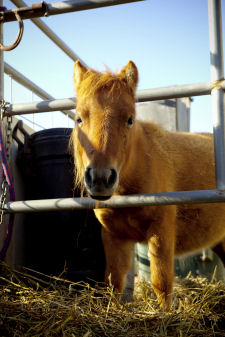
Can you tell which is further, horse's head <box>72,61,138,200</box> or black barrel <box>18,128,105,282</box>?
black barrel <box>18,128,105,282</box>

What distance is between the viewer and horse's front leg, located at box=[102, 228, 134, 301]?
2738 mm

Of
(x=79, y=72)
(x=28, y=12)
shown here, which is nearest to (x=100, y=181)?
(x=79, y=72)

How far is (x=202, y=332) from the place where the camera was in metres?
1.58

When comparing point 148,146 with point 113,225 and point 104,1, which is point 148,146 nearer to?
point 113,225

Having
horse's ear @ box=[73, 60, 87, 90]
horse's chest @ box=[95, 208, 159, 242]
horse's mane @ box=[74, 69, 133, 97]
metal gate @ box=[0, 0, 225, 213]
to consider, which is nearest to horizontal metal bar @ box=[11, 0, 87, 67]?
metal gate @ box=[0, 0, 225, 213]

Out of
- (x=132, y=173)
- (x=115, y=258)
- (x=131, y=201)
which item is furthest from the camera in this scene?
(x=115, y=258)

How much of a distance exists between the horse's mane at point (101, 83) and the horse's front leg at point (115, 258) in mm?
1167

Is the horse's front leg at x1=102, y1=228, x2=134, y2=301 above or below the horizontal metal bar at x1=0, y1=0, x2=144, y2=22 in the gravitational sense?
below

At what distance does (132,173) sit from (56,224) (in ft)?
2.74

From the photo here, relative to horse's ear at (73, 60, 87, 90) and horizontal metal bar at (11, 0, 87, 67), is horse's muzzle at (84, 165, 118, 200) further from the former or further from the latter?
horizontal metal bar at (11, 0, 87, 67)

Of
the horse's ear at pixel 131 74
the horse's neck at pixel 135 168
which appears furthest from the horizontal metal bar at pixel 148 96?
the horse's neck at pixel 135 168

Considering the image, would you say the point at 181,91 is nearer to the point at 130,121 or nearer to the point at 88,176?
the point at 130,121

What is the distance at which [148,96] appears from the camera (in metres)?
2.16

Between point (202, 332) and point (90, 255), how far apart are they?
1.43 meters
